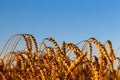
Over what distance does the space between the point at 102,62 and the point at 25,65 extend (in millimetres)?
676

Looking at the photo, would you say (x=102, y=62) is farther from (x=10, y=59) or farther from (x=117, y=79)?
(x=10, y=59)

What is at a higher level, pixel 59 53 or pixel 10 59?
pixel 10 59

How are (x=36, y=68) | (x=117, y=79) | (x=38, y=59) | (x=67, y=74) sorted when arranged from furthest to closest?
(x=117, y=79) → (x=38, y=59) → (x=36, y=68) → (x=67, y=74)

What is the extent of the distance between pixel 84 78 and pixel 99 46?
1.92 ft

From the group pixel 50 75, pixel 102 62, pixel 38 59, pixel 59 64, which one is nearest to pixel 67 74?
pixel 59 64

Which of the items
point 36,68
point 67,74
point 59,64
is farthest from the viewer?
point 36,68

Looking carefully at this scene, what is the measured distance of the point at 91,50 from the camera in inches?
115

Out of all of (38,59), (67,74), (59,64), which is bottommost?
(67,74)

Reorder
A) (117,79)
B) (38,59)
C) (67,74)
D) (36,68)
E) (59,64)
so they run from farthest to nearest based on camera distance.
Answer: (117,79), (38,59), (36,68), (59,64), (67,74)

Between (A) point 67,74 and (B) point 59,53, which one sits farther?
(B) point 59,53

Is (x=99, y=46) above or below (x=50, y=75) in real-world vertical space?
above

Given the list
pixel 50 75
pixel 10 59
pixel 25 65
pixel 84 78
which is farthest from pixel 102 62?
pixel 10 59

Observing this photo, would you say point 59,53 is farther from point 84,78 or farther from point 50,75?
point 84,78

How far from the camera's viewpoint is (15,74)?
271 centimetres
